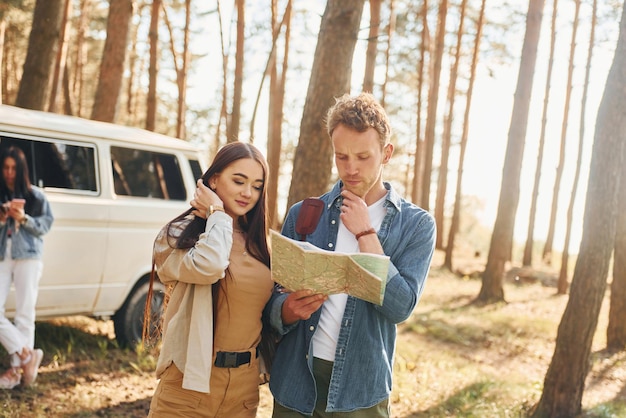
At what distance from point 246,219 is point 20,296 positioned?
11.0 feet

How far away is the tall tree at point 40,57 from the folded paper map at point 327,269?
778 cm

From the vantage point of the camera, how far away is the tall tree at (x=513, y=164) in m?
14.0

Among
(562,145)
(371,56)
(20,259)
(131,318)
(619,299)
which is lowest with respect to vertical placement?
(131,318)

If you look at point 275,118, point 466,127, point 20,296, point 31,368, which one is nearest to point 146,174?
point 20,296

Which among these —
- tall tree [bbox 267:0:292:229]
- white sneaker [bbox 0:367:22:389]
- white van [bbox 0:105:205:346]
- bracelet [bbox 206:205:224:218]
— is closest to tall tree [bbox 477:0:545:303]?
tall tree [bbox 267:0:292:229]

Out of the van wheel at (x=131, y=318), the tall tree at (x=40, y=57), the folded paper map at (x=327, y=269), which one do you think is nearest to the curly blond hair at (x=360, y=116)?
the folded paper map at (x=327, y=269)

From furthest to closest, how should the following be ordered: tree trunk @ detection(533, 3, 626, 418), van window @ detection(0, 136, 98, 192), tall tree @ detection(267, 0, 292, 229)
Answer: tall tree @ detection(267, 0, 292, 229)
tree trunk @ detection(533, 3, 626, 418)
van window @ detection(0, 136, 98, 192)

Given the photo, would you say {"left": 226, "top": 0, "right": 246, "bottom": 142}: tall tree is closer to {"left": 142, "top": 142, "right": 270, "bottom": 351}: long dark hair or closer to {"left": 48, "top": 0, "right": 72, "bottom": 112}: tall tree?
{"left": 48, "top": 0, "right": 72, "bottom": 112}: tall tree

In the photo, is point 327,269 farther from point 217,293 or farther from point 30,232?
point 30,232

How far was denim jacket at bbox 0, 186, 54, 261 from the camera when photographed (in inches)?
217

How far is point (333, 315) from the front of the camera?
2.78m

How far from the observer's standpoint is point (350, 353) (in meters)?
2.68

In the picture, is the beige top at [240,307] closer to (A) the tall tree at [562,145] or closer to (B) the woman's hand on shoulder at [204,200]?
(B) the woman's hand on shoulder at [204,200]

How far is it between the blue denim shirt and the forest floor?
10.8 ft
